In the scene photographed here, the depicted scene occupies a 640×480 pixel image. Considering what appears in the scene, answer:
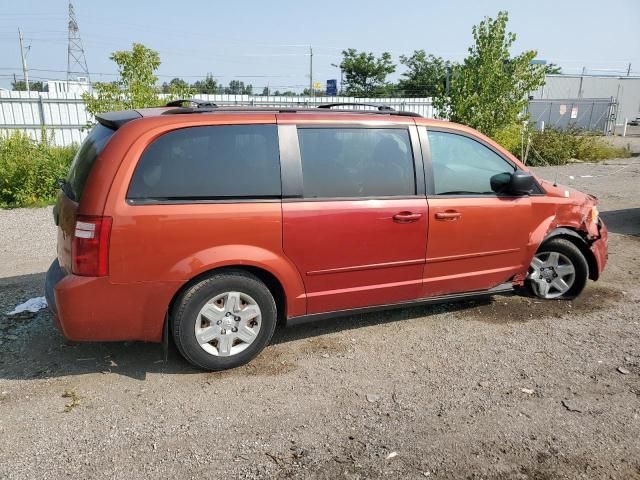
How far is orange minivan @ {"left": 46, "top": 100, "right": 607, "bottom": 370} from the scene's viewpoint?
3.36m

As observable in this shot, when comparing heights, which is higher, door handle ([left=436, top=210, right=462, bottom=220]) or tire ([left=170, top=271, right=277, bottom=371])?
door handle ([left=436, top=210, right=462, bottom=220])

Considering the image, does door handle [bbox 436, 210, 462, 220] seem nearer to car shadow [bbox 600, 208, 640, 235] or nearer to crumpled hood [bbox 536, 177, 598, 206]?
crumpled hood [bbox 536, 177, 598, 206]

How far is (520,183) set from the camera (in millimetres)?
4391

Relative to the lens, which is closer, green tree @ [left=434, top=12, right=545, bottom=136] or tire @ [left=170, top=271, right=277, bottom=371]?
tire @ [left=170, top=271, right=277, bottom=371]

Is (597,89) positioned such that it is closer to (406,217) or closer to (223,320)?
(406,217)

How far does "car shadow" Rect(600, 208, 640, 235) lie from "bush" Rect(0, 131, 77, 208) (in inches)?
383

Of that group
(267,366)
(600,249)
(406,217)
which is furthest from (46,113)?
(600,249)

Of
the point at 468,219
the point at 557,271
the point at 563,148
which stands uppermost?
the point at 468,219

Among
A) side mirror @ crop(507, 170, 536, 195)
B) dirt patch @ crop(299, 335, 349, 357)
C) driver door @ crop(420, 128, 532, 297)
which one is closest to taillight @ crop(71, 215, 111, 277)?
dirt patch @ crop(299, 335, 349, 357)

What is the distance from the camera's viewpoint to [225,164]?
11.8 ft

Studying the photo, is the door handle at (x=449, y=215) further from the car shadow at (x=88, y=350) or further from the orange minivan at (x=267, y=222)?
the car shadow at (x=88, y=350)

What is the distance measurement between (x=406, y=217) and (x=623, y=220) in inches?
254

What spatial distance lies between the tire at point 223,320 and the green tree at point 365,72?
35150 mm

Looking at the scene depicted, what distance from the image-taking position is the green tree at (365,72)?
37.8 metres
